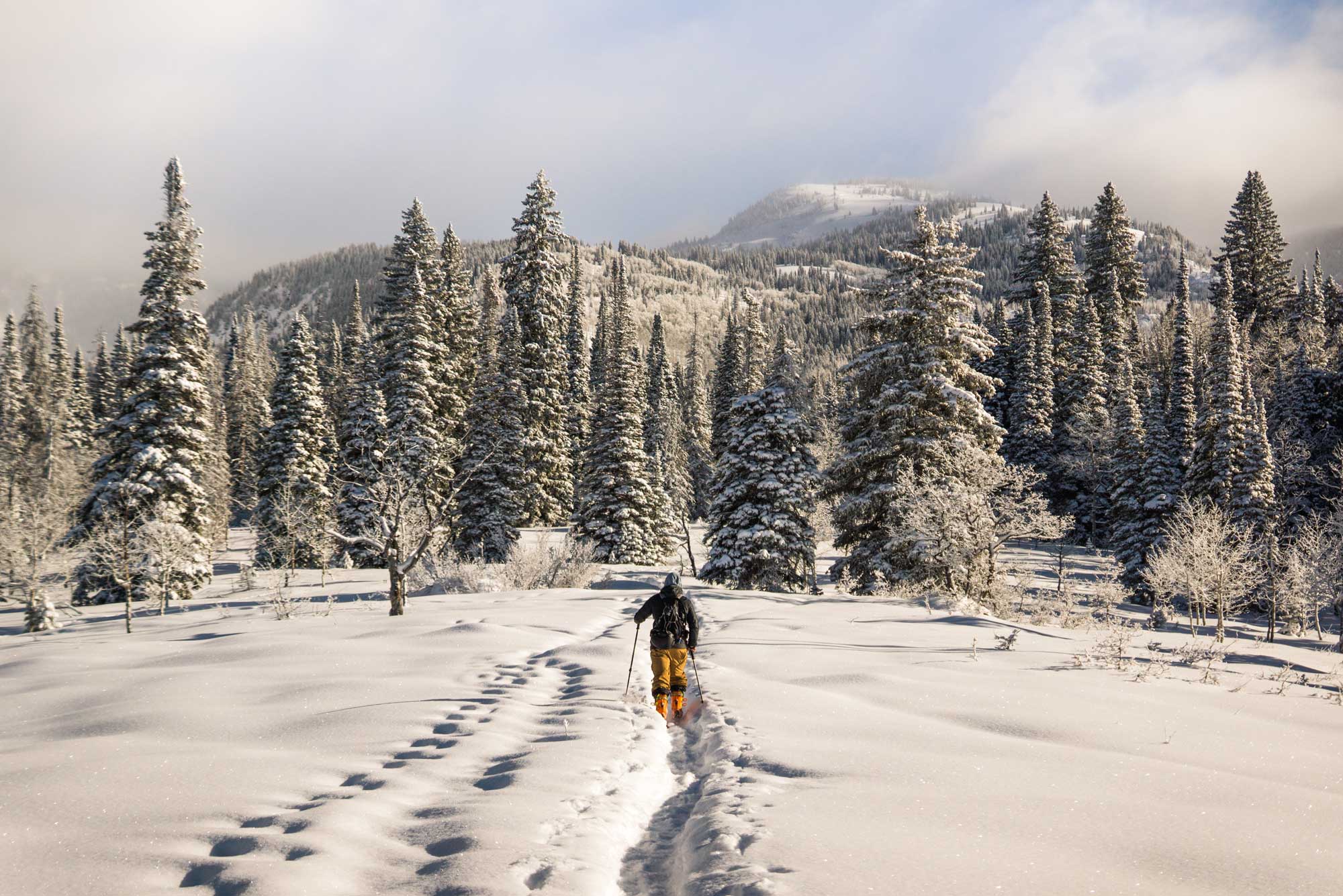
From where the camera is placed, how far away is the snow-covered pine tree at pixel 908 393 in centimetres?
2562

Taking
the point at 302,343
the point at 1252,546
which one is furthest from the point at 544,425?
the point at 1252,546

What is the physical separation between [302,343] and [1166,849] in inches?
1736

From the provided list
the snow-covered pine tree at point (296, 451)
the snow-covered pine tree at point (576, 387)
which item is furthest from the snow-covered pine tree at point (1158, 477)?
the snow-covered pine tree at point (296, 451)

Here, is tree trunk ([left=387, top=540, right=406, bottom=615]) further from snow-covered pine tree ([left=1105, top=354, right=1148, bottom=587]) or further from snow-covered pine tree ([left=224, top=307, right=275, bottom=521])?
snow-covered pine tree ([left=224, top=307, right=275, bottom=521])

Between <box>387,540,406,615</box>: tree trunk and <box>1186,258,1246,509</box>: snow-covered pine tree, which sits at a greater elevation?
<box>1186,258,1246,509</box>: snow-covered pine tree

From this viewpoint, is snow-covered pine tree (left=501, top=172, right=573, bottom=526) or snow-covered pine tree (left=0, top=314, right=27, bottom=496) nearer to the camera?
snow-covered pine tree (left=501, top=172, right=573, bottom=526)

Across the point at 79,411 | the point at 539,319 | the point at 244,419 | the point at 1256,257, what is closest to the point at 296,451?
the point at 539,319

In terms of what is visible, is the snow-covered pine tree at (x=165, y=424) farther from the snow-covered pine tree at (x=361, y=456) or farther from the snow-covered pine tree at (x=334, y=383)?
the snow-covered pine tree at (x=334, y=383)

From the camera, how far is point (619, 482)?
38344mm

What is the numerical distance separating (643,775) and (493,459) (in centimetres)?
3194

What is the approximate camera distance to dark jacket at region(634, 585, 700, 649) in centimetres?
927

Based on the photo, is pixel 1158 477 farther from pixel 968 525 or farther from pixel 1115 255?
pixel 1115 255

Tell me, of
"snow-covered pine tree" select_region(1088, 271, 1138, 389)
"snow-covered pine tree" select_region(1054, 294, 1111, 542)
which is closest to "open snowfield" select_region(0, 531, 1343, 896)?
"snow-covered pine tree" select_region(1054, 294, 1111, 542)

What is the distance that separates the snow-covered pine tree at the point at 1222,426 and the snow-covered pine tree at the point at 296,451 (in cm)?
4922
